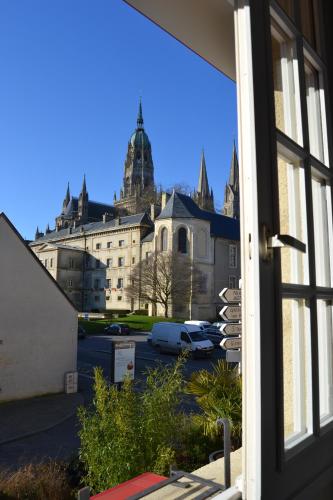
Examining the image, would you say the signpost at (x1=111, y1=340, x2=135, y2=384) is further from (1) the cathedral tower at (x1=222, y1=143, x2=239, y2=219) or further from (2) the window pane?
(1) the cathedral tower at (x1=222, y1=143, x2=239, y2=219)

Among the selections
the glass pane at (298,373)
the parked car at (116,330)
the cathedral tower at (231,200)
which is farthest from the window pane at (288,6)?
the cathedral tower at (231,200)

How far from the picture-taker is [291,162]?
4.44 ft

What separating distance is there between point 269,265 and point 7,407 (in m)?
13.2

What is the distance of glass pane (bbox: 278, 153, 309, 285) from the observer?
1.30 m

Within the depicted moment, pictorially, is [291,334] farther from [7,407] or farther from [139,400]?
[7,407]

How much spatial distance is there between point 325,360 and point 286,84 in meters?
0.98

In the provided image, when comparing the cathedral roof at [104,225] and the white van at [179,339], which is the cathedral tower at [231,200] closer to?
the cathedral roof at [104,225]

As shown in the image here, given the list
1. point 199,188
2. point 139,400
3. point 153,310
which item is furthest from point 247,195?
point 199,188

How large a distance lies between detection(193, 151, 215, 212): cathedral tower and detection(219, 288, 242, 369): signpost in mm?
59489

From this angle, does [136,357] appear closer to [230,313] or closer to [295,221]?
[230,313]

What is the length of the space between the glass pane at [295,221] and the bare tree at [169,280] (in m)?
37.2

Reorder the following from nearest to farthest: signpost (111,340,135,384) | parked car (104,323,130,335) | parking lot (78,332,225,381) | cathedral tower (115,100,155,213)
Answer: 1. signpost (111,340,135,384)
2. parking lot (78,332,225,381)
3. parked car (104,323,130,335)
4. cathedral tower (115,100,155,213)

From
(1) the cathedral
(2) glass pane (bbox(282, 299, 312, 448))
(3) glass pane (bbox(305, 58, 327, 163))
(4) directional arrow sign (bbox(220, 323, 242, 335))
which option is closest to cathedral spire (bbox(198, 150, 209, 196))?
(1) the cathedral

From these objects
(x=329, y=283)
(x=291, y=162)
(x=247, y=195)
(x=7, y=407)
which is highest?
(x=291, y=162)
